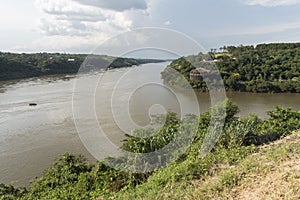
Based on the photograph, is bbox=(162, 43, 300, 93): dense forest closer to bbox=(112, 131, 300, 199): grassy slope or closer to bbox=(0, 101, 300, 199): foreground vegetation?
bbox=(0, 101, 300, 199): foreground vegetation

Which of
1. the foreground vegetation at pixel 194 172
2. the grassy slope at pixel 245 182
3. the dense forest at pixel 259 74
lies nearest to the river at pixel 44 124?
the dense forest at pixel 259 74

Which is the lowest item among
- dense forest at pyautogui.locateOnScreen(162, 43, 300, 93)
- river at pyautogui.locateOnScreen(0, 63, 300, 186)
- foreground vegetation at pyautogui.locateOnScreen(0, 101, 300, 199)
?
river at pyautogui.locateOnScreen(0, 63, 300, 186)

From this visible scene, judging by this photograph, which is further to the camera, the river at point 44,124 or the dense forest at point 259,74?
the dense forest at point 259,74

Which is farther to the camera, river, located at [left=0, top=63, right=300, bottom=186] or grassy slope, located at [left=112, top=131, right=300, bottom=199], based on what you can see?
river, located at [left=0, top=63, right=300, bottom=186]

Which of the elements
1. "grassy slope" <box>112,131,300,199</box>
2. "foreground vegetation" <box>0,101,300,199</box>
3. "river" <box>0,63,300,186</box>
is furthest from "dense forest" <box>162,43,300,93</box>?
"grassy slope" <box>112,131,300,199</box>

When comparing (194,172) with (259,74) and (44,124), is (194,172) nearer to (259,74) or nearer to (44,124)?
(44,124)

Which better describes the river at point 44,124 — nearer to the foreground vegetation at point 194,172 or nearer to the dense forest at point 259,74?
the dense forest at point 259,74

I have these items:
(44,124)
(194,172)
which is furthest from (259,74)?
(194,172)

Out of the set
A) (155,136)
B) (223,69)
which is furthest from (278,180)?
(223,69)

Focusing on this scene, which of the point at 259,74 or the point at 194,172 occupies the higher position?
the point at 259,74
